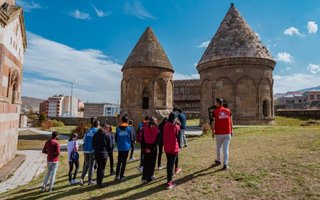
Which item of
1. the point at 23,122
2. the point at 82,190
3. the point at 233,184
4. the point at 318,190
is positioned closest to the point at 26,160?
the point at 82,190

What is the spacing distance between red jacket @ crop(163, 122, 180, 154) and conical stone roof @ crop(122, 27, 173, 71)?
16.7 m

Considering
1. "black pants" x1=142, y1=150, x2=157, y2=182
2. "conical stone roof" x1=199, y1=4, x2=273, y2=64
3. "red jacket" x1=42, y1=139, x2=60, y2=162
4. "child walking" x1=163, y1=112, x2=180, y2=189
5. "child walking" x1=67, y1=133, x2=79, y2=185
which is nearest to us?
"child walking" x1=163, y1=112, x2=180, y2=189

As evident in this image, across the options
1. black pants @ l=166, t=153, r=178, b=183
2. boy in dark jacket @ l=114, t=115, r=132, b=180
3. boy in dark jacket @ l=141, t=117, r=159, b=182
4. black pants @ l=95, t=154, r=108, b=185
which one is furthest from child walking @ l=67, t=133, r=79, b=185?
black pants @ l=166, t=153, r=178, b=183

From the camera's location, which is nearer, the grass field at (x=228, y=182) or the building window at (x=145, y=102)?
the grass field at (x=228, y=182)

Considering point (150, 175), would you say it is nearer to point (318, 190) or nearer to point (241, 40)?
point (318, 190)

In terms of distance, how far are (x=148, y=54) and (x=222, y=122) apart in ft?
56.3

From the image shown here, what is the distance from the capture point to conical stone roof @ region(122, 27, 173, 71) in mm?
22469

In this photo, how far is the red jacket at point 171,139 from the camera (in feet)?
19.7

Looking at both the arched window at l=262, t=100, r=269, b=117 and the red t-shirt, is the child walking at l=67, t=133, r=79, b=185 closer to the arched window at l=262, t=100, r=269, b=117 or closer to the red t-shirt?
the red t-shirt

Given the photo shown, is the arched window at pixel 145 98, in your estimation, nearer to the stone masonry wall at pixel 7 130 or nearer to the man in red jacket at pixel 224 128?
the stone masonry wall at pixel 7 130

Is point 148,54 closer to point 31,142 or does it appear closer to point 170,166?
point 31,142

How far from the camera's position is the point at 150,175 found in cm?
647

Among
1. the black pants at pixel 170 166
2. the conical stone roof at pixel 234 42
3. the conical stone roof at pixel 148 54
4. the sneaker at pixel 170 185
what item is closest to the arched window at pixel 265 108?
the conical stone roof at pixel 234 42

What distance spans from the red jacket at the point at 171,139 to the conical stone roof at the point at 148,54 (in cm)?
1668
